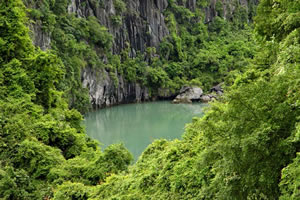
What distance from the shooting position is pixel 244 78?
640 centimetres

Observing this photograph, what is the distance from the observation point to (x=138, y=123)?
22391mm

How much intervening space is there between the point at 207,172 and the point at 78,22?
24.8 m

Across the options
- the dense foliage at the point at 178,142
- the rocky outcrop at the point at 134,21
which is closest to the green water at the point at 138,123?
the dense foliage at the point at 178,142

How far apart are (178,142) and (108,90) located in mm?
24582

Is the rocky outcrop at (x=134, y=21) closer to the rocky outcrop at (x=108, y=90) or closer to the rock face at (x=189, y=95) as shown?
the rocky outcrop at (x=108, y=90)

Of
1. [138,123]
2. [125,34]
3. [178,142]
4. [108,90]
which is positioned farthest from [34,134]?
[125,34]

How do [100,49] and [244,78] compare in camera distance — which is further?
[100,49]

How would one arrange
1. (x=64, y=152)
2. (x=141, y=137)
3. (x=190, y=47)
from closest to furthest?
(x=64, y=152) < (x=141, y=137) < (x=190, y=47)

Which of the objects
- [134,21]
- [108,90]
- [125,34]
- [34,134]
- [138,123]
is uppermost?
[134,21]

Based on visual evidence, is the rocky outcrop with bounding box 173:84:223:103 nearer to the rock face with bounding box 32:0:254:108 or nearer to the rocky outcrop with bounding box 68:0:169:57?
the rock face with bounding box 32:0:254:108

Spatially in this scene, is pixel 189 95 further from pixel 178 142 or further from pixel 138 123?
pixel 178 142

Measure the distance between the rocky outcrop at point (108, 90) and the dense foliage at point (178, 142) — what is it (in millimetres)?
10083

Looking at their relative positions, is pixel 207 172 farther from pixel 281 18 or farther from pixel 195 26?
pixel 195 26

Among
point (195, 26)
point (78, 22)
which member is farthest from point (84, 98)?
point (195, 26)
